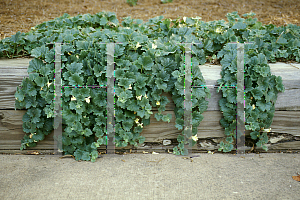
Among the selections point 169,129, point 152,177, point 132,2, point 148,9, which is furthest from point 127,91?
point 132,2

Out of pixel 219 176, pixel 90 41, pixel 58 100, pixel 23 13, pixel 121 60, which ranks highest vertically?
pixel 23 13

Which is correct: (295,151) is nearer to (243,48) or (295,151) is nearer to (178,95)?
(243,48)

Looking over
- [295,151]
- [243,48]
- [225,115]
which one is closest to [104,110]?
→ [225,115]

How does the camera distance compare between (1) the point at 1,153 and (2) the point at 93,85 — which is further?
(1) the point at 1,153

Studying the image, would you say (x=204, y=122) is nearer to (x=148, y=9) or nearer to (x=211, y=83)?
A: (x=211, y=83)

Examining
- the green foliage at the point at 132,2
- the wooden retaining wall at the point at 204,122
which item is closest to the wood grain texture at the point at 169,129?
the wooden retaining wall at the point at 204,122

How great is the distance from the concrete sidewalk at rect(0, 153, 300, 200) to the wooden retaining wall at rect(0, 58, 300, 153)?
9 centimetres

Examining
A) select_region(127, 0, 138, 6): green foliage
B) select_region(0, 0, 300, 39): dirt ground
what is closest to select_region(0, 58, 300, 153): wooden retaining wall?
select_region(0, 0, 300, 39): dirt ground

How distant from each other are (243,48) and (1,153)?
1.81 m

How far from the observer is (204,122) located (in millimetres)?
1759

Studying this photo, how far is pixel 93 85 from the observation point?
5.34 feet

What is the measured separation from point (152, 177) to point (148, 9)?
8.29 ft

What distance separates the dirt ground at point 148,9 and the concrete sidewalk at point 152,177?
179cm

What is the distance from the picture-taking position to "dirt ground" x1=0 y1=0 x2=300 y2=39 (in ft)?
9.73
